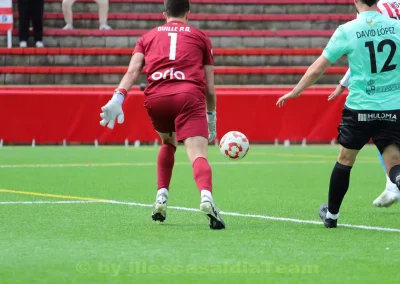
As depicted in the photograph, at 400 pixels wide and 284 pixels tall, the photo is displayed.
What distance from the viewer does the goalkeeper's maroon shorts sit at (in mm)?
8000

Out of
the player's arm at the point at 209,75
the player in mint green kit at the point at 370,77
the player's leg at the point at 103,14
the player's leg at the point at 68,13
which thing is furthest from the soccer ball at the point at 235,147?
the player's leg at the point at 68,13

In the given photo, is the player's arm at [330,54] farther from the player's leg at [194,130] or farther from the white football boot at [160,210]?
the white football boot at [160,210]

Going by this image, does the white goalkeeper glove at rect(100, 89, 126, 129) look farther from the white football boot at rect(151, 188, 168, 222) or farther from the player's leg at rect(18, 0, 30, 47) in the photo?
the player's leg at rect(18, 0, 30, 47)

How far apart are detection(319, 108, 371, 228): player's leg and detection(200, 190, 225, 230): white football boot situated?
0.89 metres

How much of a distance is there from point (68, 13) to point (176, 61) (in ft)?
57.2

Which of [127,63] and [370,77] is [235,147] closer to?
[370,77]

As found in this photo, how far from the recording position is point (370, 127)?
305 inches

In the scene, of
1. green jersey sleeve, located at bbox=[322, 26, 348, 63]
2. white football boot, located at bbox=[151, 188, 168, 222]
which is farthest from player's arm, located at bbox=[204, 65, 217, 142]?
green jersey sleeve, located at bbox=[322, 26, 348, 63]

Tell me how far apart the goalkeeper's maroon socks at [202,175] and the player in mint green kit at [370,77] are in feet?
2.95

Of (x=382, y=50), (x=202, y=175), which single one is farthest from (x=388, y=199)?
(x=202, y=175)

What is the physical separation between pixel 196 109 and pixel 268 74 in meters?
16.5

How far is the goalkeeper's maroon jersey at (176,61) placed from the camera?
Answer: 8.09m

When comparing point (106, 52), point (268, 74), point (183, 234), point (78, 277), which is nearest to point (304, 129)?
point (268, 74)

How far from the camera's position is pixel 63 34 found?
987 inches
